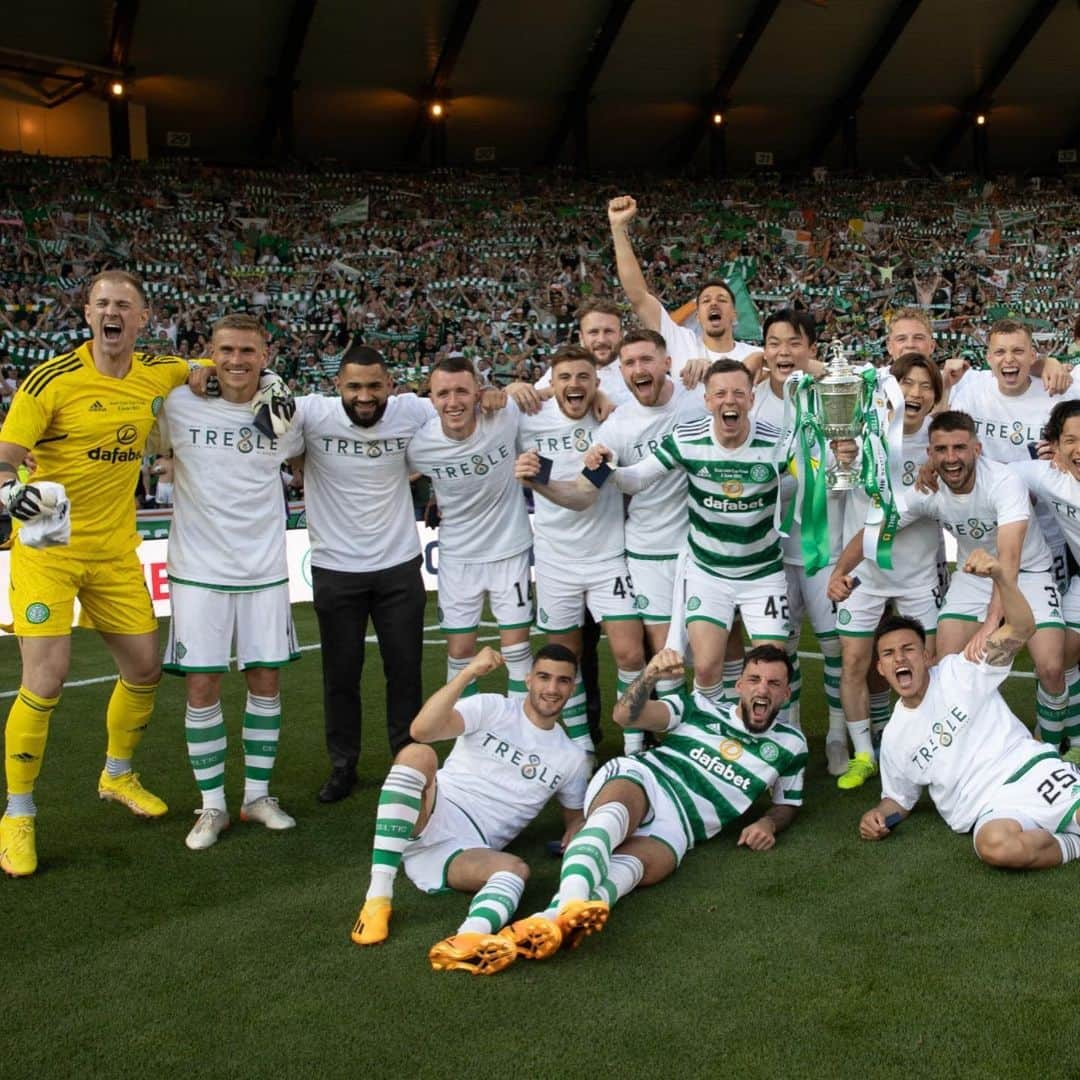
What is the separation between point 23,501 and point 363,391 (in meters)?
1.61

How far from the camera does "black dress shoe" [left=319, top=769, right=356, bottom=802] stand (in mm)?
5660

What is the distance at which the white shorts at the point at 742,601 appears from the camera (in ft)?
17.9

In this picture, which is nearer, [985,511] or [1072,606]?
[985,511]

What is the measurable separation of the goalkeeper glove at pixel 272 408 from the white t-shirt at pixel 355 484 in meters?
0.24

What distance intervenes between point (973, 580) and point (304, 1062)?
3.69 m

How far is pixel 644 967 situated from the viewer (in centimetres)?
375

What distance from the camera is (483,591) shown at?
5.99m

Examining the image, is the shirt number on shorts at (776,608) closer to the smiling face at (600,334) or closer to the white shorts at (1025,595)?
the white shorts at (1025,595)

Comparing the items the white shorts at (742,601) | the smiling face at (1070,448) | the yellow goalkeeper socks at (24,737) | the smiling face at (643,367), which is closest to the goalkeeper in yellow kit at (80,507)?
the yellow goalkeeper socks at (24,737)

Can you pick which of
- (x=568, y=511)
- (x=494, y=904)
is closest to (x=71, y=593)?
(x=494, y=904)

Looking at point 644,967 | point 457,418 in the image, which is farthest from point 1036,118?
point 644,967

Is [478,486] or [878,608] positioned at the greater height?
[478,486]

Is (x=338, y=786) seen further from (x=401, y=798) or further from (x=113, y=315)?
(x=113, y=315)

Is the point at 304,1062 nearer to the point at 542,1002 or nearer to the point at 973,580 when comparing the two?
the point at 542,1002
